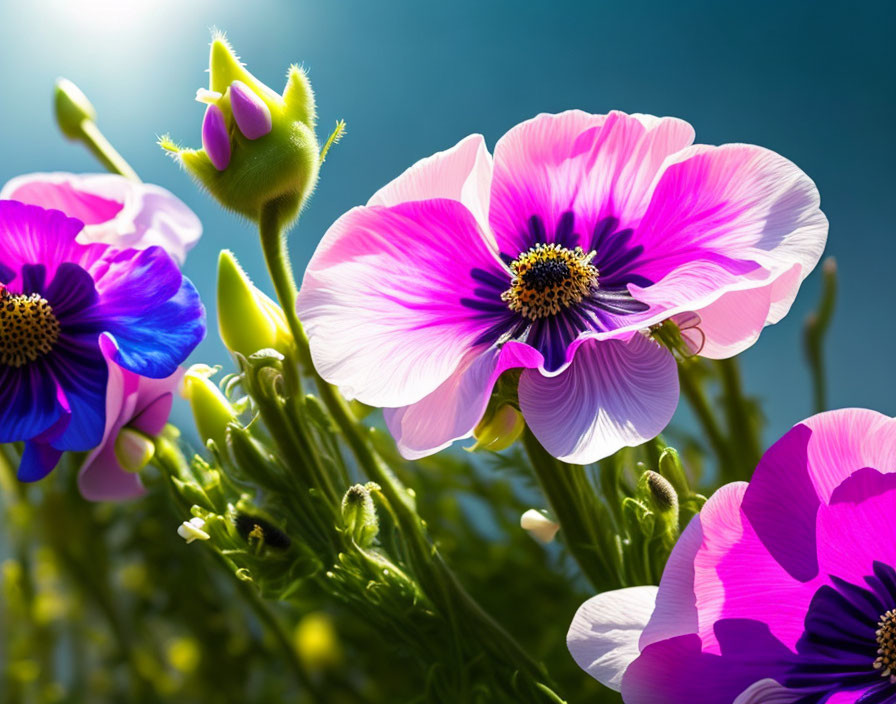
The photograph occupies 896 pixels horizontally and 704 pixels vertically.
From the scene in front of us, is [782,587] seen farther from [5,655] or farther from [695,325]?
[5,655]

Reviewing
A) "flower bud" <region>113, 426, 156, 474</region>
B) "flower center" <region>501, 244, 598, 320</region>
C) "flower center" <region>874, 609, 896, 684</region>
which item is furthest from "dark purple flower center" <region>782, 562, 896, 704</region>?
"flower bud" <region>113, 426, 156, 474</region>

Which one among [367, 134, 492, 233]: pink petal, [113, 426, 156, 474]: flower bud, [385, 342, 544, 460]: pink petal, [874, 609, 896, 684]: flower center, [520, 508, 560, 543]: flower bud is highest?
[367, 134, 492, 233]: pink petal

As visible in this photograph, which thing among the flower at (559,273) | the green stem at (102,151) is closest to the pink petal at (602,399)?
the flower at (559,273)

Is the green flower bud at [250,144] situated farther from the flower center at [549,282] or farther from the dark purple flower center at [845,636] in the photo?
the dark purple flower center at [845,636]

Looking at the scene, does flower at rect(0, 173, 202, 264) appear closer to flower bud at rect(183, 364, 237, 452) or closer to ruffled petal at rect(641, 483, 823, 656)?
flower bud at rect(183, 364, 237, 452)

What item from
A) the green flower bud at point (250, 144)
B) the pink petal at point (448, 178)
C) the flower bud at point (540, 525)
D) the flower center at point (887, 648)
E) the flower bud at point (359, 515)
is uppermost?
the green flower bud at point (250, 144)

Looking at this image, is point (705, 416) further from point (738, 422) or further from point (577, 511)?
point (577, 511)

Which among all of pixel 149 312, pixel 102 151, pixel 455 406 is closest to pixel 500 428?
pixel 455 406

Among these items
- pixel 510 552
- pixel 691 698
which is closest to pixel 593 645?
pixel 691 698
